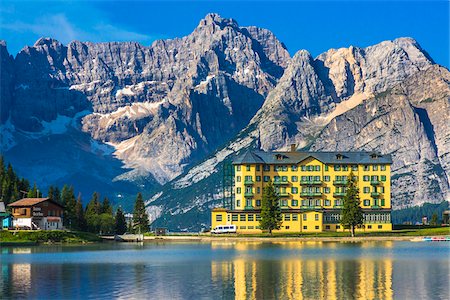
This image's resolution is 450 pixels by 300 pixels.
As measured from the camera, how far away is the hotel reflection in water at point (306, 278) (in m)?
67.4

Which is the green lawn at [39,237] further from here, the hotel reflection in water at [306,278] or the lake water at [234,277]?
the hotel reflection in water at [306,278]

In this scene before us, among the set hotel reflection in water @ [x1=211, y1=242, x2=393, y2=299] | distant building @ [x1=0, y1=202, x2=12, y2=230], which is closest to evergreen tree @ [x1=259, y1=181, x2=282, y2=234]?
distant building @ [x1=0, y1=202, x2=12, y2=230]

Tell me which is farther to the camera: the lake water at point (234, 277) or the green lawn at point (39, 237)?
the green lawn at point (39, 237)

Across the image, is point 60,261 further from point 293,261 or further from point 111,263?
point 293,261

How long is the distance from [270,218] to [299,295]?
128m

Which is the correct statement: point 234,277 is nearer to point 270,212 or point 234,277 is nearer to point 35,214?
point 35,214

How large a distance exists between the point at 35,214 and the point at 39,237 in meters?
12.2

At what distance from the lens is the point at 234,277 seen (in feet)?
270

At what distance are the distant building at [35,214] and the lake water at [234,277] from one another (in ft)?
214

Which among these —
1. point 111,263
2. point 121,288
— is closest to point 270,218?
point 111,263

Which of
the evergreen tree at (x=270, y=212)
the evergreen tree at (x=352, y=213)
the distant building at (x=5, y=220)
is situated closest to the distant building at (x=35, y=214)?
the distant building at (x=5, y=220)

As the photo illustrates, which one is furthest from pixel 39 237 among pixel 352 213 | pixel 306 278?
pixel 306 278

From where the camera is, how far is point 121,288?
239 feet

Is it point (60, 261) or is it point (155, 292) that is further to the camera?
point (60, 261)
